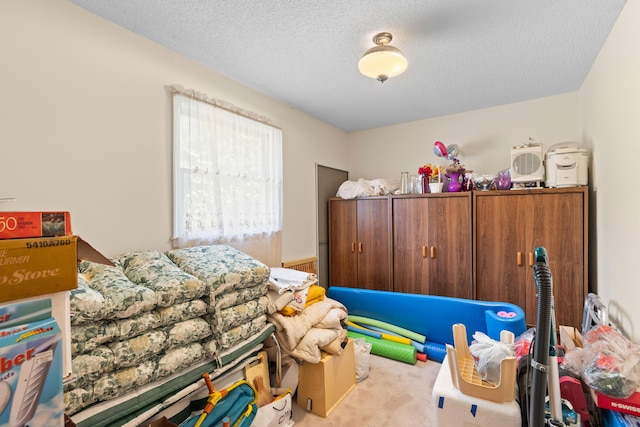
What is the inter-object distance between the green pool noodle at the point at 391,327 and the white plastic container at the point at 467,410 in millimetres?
1231

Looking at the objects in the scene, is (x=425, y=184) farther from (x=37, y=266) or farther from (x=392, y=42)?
(x=37, y=266)

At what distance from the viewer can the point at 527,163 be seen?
2.73 metres

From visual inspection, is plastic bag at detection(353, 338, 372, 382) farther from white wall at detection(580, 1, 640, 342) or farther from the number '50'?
the number '50'

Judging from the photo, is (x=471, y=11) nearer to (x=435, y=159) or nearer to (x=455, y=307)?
(x=435, y=159)

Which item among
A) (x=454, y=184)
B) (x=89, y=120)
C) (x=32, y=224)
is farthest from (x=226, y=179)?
(x=454, y=184)

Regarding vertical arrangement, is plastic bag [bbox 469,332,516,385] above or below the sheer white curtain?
below

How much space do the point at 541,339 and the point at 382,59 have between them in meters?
1.71

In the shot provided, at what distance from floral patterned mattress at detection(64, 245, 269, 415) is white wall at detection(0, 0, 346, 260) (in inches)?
12.5

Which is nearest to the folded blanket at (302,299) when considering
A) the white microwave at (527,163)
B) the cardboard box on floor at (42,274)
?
the cardboard box on floor at (42,274)

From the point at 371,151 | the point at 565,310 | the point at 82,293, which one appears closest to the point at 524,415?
the point at 565,310

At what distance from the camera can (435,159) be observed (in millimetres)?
3627

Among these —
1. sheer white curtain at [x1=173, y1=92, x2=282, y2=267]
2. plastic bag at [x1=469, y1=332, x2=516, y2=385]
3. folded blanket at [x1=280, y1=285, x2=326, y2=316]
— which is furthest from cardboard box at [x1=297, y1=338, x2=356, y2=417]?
sheer white curtain at [x1=173, y1=92, x2=282, y2=267]

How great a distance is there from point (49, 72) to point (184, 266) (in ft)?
4.09

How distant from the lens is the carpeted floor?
1873mm
